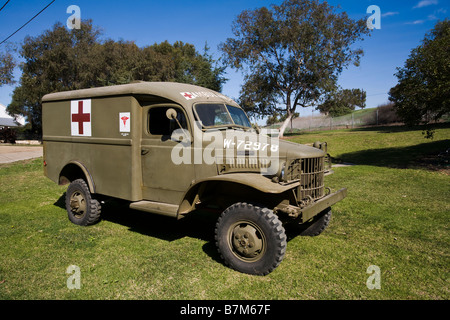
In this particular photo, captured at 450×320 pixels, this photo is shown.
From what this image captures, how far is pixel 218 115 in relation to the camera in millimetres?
4832

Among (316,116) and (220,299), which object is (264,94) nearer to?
(316,116)

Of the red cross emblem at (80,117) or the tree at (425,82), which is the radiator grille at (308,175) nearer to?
the red cross emblem at (80,117)

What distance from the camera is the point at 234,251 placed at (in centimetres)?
404

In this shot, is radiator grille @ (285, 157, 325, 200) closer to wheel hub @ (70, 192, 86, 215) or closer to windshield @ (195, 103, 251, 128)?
windshield @ (195, 103, 251, 128)

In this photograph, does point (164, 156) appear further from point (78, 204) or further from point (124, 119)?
point (78, 204)

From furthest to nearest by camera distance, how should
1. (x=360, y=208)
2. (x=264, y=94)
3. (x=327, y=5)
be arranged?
(x=264, y=94) → (x=327, y=5) → (x=360, y=208)

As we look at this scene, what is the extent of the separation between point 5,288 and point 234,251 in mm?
2674

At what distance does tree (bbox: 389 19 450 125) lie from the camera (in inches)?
385

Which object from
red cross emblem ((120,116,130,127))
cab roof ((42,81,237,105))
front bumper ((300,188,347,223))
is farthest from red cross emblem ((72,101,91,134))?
front bumper ((300,188,347,223))

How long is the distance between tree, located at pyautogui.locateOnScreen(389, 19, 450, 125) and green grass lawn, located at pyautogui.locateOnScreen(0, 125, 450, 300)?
383cm

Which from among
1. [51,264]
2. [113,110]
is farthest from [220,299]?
[113,110]

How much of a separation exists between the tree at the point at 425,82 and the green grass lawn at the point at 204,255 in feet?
12.6

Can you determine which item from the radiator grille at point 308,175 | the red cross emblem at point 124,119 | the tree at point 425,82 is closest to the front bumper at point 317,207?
the radiator grille at point 308,175

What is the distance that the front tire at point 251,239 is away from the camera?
3.71 meters
